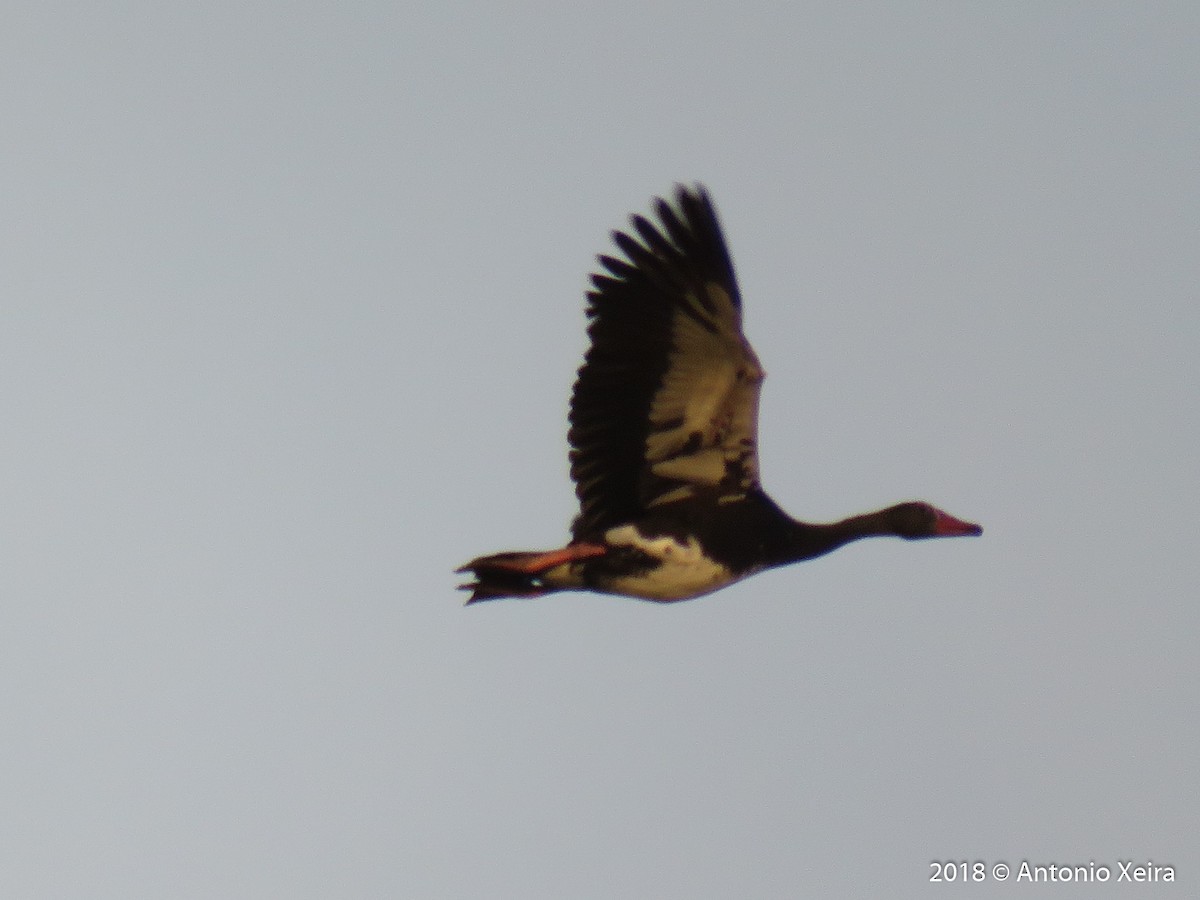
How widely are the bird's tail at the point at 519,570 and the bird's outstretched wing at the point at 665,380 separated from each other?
323mm

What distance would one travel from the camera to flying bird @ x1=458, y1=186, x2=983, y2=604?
35.2 feet

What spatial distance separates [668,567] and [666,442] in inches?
26.9

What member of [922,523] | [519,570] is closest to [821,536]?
[922,523]

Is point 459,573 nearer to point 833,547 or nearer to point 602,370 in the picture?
point 602,370

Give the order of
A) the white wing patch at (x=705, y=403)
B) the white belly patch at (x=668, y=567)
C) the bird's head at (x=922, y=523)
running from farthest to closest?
the bird's head at (x=922, y=523) < the white belly patch at (x=668, y=567) < the white wing patch at (x=705, y=403)

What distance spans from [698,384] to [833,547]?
1.38 meters

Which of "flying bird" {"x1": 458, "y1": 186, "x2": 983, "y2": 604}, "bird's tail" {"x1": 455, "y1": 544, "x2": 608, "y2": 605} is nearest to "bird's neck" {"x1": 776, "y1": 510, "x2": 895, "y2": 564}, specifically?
"flying bird" {"x1": 458, "y1": 186, "x2": 983, "y2": 604}

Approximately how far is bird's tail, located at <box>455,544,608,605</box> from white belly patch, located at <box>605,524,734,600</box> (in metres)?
0.17

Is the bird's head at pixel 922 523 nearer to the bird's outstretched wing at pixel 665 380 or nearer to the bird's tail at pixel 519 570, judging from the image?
the bird's outstretched wing at pixel 665 380

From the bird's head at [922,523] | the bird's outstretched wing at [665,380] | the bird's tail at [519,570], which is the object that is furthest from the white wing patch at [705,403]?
the bird's head at [922,523]

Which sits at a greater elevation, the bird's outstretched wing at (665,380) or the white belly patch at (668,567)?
the bird's outstretched wing at (665,380)

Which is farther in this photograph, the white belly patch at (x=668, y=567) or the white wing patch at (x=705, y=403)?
the white belly patch at (x=668, y=567)

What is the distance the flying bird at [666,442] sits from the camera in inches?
422

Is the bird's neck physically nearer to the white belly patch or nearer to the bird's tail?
the white belly patch
